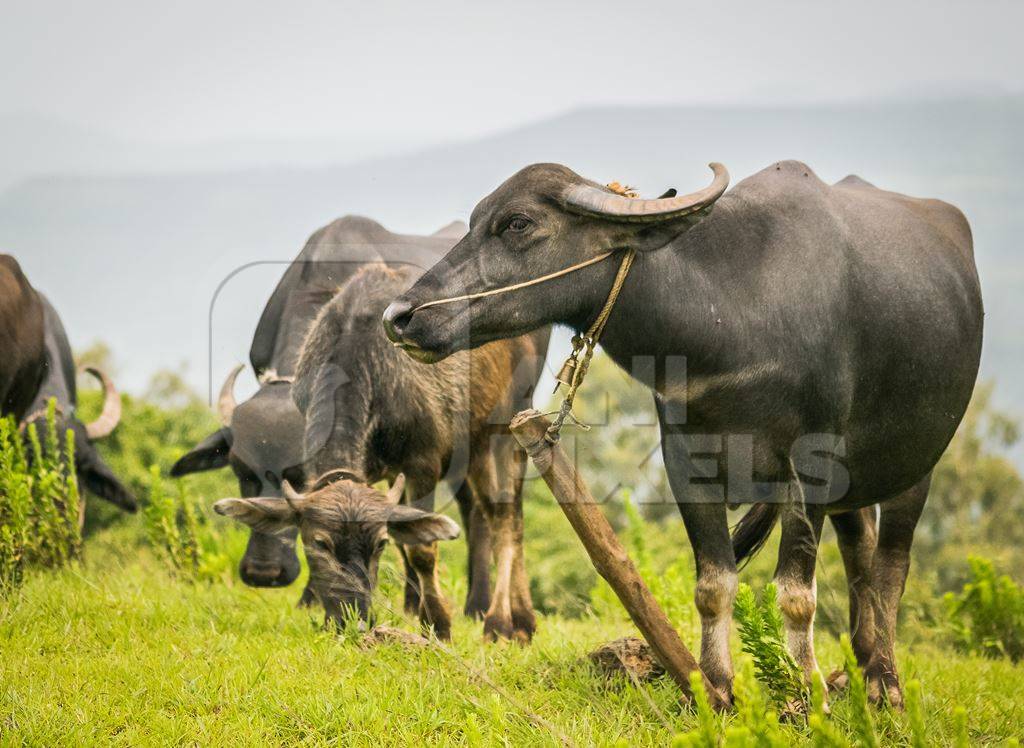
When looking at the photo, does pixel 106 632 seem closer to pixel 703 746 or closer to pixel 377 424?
pixel 377 424

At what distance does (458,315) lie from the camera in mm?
4449

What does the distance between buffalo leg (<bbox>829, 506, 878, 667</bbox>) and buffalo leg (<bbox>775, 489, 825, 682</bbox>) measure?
0.93 meters

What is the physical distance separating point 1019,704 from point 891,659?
690 millimetres

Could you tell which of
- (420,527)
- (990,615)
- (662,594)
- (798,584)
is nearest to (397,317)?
(420,527)

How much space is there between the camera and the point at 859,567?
626 centimetres

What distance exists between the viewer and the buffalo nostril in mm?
4410

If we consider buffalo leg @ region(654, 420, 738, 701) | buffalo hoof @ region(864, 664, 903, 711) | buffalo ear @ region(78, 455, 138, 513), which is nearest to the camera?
buffalo leg @ region(654, 420, 738, 701)

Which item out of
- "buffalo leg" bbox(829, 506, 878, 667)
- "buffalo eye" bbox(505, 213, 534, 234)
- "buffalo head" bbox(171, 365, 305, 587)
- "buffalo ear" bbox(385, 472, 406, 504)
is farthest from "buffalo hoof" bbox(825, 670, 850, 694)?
"buffalo head" bbox(171, 365, 305, 587)

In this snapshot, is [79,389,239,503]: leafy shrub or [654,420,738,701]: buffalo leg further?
[79,389,239,503]: leafy shrub

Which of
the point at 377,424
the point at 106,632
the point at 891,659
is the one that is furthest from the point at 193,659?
the point at 891,659

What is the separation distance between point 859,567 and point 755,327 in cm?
223

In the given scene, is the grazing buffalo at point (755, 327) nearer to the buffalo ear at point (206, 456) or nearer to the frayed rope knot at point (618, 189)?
the frayed rope knot at point (618, 189)

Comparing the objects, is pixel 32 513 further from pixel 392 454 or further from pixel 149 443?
pixel 149 443

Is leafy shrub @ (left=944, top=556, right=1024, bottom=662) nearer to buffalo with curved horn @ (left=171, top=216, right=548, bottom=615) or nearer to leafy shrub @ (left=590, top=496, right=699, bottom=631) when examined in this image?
leafy shrub @ (left=590, top=496, right=699, bottom=631)
